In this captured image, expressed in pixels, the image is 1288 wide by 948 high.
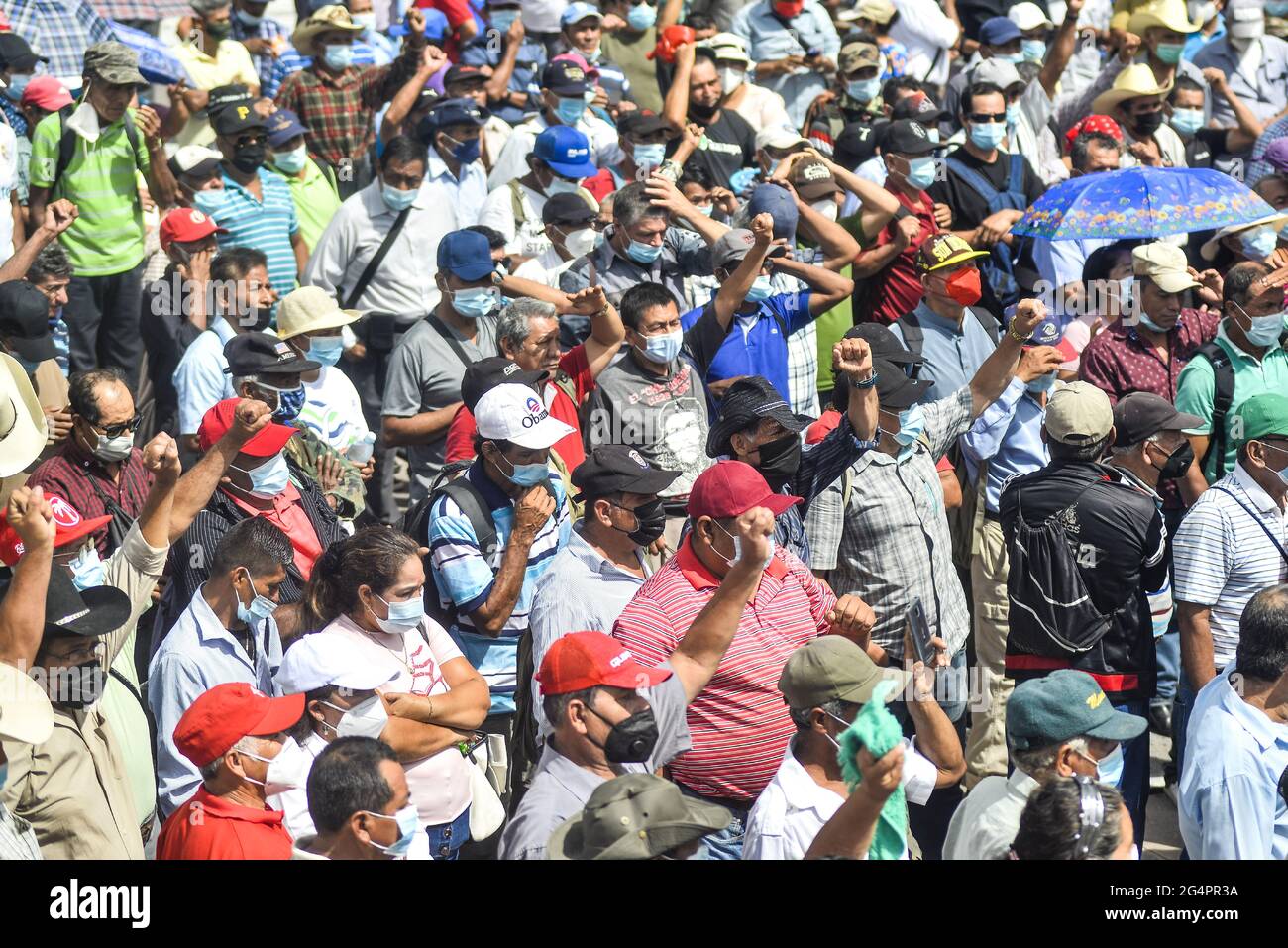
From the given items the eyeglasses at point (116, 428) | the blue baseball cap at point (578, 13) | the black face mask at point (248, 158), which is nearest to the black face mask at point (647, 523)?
the eyeglasses at point (116, 428)

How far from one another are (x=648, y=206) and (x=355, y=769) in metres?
4.93

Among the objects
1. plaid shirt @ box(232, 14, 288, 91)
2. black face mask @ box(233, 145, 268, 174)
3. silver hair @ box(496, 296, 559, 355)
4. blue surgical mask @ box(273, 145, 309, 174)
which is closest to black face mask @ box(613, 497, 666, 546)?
silver hair @ box(496, 296, 559, 355)

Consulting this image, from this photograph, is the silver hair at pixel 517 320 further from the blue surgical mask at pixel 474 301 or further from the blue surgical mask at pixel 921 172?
the blue surgical mask at pixel 921 172

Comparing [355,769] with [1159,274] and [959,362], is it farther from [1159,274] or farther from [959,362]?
[1159,274]

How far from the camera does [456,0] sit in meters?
12.7

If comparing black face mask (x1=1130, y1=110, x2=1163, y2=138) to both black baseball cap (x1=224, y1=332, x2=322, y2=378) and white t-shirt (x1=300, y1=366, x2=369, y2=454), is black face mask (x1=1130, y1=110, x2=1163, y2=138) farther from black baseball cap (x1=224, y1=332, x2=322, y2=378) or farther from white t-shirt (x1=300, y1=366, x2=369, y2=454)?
black baseball cap (x1=224, y1=332, x2=322, y2=378)

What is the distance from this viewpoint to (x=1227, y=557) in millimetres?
6438

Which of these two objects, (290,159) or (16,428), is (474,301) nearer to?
(16,428)

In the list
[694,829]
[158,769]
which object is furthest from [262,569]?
[694,829]

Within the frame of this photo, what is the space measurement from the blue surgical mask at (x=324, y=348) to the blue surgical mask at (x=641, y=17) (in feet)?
20.3

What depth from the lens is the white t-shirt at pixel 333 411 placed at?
7750mm

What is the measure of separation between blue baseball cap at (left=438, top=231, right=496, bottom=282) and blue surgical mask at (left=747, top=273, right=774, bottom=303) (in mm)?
1233

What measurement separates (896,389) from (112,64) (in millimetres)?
5509

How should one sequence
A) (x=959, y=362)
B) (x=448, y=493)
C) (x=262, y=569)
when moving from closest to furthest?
(x=262, y=569) < (x=448, y=493) < (x=959, y=362)
